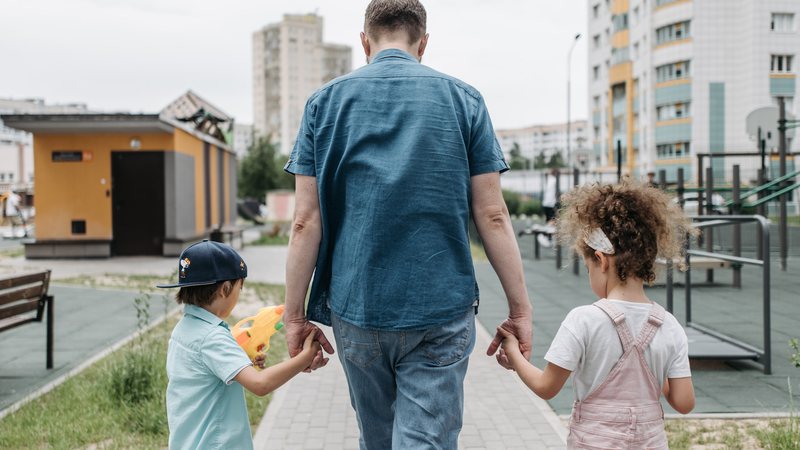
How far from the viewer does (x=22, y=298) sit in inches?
248

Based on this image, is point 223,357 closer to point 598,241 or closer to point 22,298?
point 598,241

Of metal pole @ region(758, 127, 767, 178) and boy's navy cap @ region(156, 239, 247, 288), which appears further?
metal pole @ region(758, 127, 767, 178)

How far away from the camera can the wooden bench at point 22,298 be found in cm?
604

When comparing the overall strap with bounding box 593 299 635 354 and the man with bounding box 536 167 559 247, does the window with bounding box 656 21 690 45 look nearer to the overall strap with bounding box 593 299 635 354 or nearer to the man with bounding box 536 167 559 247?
the man with bounding box 536 167 559 247

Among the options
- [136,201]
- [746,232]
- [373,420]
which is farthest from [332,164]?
[746,232]

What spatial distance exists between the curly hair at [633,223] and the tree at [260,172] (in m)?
47.6

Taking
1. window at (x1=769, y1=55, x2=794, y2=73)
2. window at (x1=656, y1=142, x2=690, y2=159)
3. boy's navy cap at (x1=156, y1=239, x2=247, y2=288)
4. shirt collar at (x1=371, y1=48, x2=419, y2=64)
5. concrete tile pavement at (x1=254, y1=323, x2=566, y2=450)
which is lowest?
concrete tile pavement at (x1=254, y1=323, x2=566, y2=450)

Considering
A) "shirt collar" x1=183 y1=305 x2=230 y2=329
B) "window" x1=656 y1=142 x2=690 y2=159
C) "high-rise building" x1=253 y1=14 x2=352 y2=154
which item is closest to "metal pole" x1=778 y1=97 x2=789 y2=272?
"shirt collar" x1=183 y1=305 x2=230 y2=329

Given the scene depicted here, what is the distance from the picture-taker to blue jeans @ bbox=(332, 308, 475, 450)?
2.32 m

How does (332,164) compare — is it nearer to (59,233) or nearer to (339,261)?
(339,261)

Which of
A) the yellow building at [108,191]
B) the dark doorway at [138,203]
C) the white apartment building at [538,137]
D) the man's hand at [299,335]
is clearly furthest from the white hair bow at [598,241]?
the white apartment building at [538,137]

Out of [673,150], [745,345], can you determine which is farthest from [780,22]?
[745,345]

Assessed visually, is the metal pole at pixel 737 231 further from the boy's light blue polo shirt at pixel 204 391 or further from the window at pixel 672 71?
the window at pixel 672 71

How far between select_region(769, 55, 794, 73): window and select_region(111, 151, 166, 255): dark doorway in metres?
36.2
